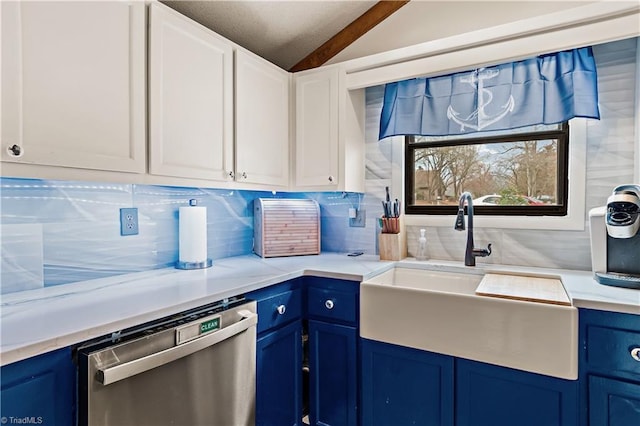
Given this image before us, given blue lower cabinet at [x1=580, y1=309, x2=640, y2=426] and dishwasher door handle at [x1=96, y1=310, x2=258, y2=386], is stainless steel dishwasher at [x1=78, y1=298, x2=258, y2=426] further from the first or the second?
blue lower cabinet at [x1=580, y1=309, x2=640, y2=426]

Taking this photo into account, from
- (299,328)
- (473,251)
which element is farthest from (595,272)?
(299,328)

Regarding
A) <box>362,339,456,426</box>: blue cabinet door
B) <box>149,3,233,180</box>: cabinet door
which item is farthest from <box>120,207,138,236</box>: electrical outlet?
<box>362,339,456,426</box>: blue cabinet door

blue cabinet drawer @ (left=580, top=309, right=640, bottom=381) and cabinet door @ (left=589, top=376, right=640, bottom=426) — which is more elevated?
blue cabinet drawer @ (left=580, top=309, right=640, bottom=381)

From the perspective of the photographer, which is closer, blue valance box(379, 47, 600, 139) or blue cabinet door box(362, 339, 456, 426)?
blue cabinet door box(362, 339, 456, 426)

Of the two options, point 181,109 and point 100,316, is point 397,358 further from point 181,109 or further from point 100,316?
point 181,109

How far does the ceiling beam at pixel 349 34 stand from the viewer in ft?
7.25

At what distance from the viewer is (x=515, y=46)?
1.70 m

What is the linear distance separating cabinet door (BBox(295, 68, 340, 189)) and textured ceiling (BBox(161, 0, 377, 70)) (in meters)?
0.30

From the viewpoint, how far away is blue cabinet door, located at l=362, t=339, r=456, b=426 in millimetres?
1502

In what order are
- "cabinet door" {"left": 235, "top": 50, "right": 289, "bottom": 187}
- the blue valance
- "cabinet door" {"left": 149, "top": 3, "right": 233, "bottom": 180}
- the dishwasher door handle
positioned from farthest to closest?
1. "cabinet door" {"left": 235, "top": 50, "right": 289, "bottom": 187}
2. the blue valance
3. "cabinet door" {"left": 149, "top": 3, "right": 233, "bottom": 180}
4. the dishwasher door handle

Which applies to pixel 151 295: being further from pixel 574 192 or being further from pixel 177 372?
pixel 574 192

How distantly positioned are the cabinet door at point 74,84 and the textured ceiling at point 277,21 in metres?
0.61

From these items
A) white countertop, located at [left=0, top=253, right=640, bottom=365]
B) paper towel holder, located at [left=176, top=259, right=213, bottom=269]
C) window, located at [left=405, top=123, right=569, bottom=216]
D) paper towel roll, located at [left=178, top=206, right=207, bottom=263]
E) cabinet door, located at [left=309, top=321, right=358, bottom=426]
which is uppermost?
window, located at [left=405, top=123, right=569, bottom=216]

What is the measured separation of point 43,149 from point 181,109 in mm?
571
